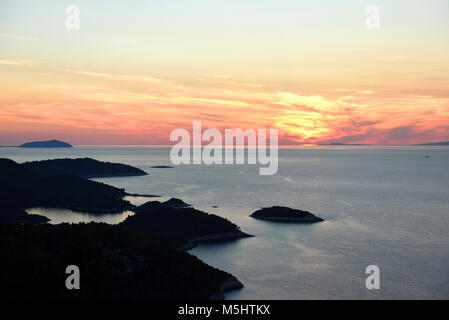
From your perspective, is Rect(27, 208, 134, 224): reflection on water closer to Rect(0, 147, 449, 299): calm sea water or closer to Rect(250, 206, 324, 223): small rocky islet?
Rect(0, 147, 449, 299): calm sea water

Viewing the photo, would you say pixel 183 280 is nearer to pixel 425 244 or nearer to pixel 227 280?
pixel 227 280

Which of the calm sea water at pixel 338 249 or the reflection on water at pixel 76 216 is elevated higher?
the calm sea water at pixel 338 249

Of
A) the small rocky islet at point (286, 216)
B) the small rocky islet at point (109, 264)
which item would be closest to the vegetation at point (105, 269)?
the small rocky islet at point (109, 264)

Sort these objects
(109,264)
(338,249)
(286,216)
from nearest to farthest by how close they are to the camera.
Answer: (109,264) → (338,249) → (286,216)

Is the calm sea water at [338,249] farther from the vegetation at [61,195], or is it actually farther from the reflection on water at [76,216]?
the vegetation at [61,195]

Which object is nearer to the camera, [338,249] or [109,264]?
[109,264]

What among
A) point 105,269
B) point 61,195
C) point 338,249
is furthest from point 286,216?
point 61,195

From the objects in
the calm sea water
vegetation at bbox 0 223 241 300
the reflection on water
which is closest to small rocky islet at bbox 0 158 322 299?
vegetation at bbox 0 223 241 300

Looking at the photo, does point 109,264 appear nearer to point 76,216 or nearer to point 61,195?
point 76,216
